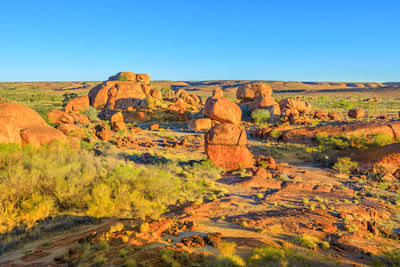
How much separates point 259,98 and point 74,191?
29755mm

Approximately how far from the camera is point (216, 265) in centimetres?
455

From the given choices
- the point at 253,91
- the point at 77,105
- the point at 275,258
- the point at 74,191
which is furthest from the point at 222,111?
the point at 275,258

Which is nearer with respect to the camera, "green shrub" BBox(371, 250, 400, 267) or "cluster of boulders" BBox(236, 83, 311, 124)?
"green shrub" BBox(371, 250, 400, 267)

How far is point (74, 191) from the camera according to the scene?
25.1 ft

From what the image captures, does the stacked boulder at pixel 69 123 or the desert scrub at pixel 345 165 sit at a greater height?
the stacked boulder at pixel 69 123

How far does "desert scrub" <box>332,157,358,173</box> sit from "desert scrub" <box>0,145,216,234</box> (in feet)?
32.2

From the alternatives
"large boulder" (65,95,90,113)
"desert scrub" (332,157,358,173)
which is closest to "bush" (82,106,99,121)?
"large boulder" (65,95,90,113)

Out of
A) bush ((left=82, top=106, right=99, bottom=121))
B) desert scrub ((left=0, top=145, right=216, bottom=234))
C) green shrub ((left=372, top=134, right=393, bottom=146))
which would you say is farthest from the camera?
bush ((left=82, top=106, right=99, bottom=121))

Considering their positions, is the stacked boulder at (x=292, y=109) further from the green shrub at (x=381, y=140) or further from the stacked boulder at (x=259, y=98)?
the green shrub at (x=381, y=140)

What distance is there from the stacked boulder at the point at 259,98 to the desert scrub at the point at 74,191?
24248mm

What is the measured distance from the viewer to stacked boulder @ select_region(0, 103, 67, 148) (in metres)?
10.5

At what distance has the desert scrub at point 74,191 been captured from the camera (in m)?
7.01

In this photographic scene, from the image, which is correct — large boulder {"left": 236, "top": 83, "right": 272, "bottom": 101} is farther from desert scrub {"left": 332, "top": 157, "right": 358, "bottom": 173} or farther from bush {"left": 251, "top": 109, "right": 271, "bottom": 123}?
desert scrub {"left": 332, "top": 157, "right": 358, "bottom": 173}

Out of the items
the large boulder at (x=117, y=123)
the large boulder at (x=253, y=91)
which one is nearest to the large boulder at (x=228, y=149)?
the large boulder at (x=117, y=123)
